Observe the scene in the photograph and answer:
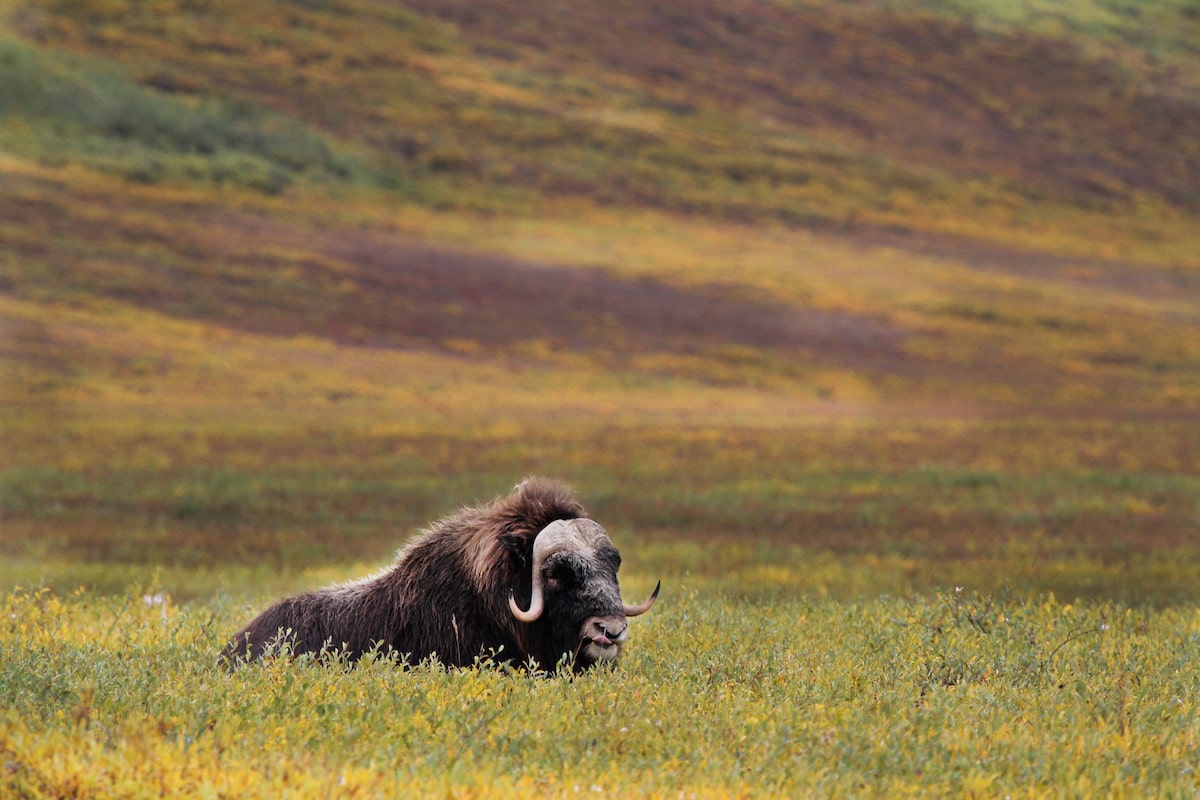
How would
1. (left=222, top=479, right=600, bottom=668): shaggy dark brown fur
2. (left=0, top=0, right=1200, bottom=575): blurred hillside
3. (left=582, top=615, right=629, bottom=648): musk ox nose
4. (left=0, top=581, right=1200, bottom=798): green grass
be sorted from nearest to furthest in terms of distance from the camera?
1. (left=0, top=581, right=1200, bottom=798): green grass
2. (left=582, top=615, right=629, bottom=648): musk ox nose
3. (left=222, top=479, right=600, bottom=668): shaggy dark brown fur
4. (left=0, top=0, right=1200, bottom=575): blurred hillside

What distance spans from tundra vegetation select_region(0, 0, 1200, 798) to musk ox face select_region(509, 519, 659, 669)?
0.24m

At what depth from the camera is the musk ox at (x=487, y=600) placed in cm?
891

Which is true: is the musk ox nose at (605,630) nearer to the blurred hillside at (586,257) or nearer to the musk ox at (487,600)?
the musk ox at (487,600)

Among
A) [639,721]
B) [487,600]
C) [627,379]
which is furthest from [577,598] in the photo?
[627,379]

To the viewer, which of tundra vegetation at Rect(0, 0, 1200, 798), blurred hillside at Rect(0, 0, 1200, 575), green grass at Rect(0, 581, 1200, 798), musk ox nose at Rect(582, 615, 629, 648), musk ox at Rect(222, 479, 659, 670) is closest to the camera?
green grass at Rect(0, 581, 1200, 798)

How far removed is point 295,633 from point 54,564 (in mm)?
8777

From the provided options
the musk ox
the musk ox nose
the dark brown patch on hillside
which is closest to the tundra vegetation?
the musk ox nose

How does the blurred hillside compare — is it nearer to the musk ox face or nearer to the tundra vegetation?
the tundra vegetation

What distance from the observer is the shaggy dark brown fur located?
927 centimetres

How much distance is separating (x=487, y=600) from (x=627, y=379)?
53323 mm

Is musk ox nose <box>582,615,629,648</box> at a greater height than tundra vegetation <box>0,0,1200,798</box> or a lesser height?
greater

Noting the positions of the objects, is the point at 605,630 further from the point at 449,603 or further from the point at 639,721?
the point at 639,721

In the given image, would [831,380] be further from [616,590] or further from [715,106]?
[715,106]

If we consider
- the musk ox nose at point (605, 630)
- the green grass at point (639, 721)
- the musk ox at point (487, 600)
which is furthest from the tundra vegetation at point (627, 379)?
the musk ox at point (487, 600)
